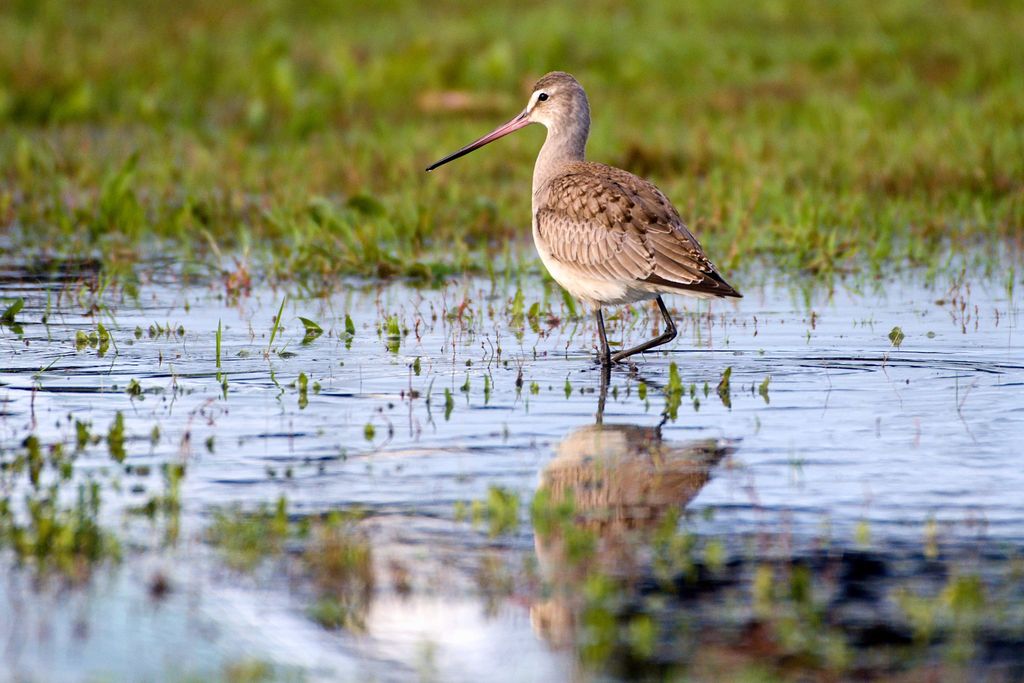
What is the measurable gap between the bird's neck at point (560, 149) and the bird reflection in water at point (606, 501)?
3.28 meters

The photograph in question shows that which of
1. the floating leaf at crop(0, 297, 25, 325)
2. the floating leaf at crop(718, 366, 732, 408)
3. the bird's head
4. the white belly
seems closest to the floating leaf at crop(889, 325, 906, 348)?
the white belly

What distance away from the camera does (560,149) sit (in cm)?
1089

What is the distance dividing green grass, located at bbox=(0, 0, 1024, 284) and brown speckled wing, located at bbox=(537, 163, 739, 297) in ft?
7.19

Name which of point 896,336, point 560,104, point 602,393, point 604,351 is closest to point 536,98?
point 560,104

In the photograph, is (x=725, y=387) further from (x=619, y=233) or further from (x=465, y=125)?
(x=465, y=125)

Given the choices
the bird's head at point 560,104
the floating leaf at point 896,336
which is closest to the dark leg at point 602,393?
the floating leaf at point 896,336

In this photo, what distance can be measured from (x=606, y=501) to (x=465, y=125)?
12294 millimetres

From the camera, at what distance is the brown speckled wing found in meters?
8.99

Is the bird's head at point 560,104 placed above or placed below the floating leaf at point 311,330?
above

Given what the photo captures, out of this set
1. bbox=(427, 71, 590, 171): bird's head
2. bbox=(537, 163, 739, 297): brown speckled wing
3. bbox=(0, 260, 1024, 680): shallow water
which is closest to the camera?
bbox=(0, 260, 1024, 680): shallow water

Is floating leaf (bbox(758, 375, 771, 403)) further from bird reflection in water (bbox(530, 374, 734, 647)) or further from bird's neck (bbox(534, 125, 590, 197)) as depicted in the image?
bird's neck (bbox(534, 125, 590, 197))

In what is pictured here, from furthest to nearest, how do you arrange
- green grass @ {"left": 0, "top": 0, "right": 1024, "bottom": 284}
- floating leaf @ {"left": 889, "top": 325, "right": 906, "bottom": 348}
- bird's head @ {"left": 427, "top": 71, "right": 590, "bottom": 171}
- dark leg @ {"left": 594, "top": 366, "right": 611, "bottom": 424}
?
green grass @ {"left": 0, "top": 0, "right": 1024, "bottom": 284}, bird's head @ {"left": 427, "top": 71, "right": 590, "bottom": 171}, floating leaf @ {"left": 889, "top": 325, "right": 906, "bottom": 348}, dark leg @ {"left": 594, "top": 366, "right": 611, "bottom": 424}

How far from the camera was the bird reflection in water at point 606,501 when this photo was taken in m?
5.13

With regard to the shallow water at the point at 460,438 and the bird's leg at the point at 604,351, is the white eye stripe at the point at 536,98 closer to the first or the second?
the shallow water at the point at 460,438
